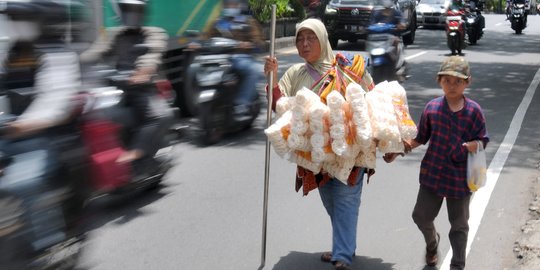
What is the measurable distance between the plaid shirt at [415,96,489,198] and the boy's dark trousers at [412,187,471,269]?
77mm

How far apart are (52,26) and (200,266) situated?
1.93m

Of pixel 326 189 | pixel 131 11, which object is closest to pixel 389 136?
pixel 326 189

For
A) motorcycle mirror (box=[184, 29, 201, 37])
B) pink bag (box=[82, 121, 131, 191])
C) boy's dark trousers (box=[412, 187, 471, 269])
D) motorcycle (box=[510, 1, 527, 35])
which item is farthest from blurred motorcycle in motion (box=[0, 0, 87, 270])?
motorcycle (box=[510, 1, 527, 35])

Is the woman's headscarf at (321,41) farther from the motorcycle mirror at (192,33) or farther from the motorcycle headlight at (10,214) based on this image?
the motorcycle mirror at (192,33)

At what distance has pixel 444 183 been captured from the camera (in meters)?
5.30

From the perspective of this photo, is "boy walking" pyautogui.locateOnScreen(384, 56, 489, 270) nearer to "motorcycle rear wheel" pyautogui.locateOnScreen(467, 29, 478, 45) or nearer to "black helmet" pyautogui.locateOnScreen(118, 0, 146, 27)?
"black helmet" pyautogui.locateOnScreen(118, 0, 146, 27)

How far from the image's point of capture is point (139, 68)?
7.30 metres

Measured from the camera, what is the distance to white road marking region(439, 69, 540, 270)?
6.59 metres

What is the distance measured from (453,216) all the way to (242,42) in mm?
5585

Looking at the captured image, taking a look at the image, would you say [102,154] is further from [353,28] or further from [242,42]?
[353,28]

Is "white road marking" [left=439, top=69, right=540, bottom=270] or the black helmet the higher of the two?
the black helmet

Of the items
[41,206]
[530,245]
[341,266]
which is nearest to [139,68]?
[341,266]

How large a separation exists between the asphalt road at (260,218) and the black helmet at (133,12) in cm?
152

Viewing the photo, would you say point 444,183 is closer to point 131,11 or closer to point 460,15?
point 131,11
